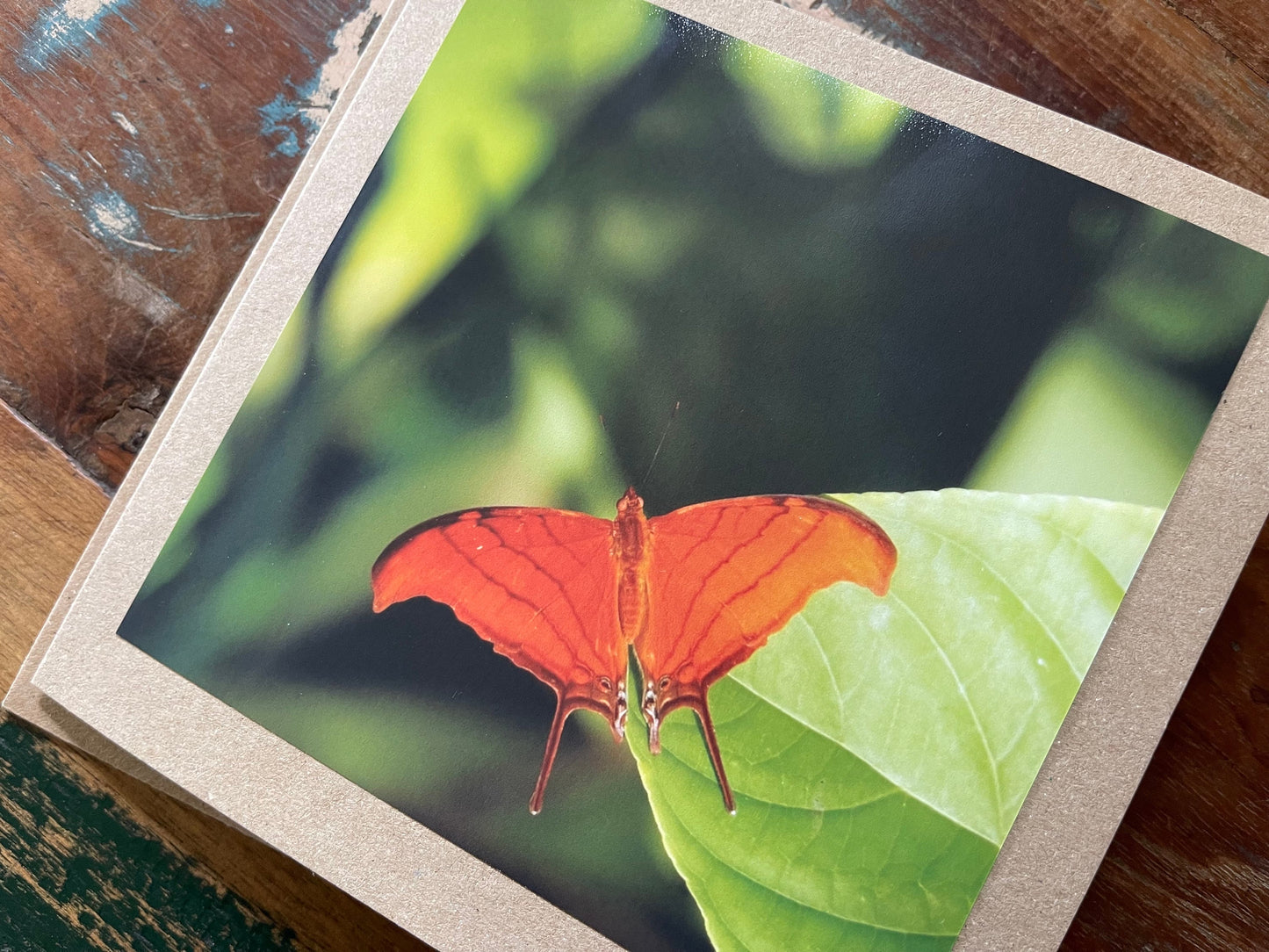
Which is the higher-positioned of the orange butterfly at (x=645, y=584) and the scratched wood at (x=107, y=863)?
the orange butterfly at (x=645, y=584)

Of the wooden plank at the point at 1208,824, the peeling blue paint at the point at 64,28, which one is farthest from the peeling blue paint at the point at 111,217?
the wooden plank at the point at 1208,824

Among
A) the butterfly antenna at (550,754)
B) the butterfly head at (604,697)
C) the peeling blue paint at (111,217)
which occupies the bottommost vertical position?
the butterfly antenna at (550,754)

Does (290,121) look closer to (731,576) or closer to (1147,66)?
(731,576)

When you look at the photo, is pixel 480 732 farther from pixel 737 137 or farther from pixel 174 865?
pixel 737 137

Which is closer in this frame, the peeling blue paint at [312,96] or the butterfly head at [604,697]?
the butterfly head at [604,697]

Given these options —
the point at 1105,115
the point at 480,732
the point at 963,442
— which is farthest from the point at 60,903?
the point at 1105,115

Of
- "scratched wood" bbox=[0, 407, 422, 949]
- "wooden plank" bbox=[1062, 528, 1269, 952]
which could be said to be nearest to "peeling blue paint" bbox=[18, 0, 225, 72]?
"scratched wood" bbox=[0, 407, 422, 949]

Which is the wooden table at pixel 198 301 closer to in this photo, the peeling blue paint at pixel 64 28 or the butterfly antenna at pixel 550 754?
the peeling blue paint at pixel 64 28
